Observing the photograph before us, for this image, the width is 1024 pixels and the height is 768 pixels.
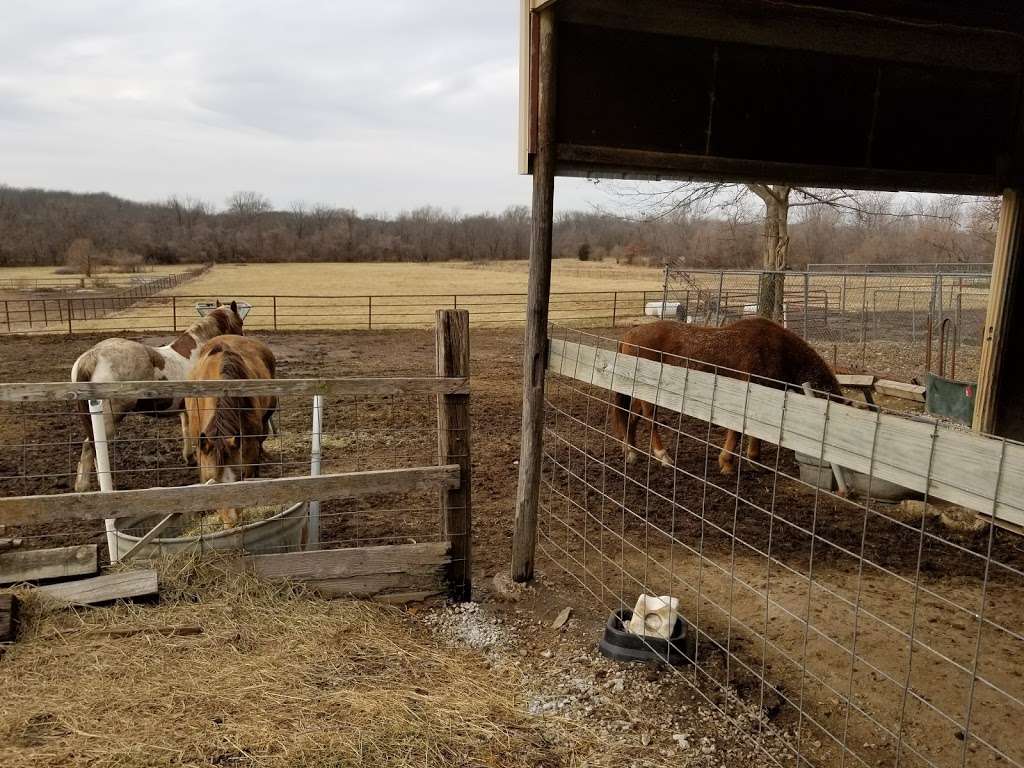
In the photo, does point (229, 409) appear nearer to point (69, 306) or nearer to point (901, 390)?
point (901, 390)

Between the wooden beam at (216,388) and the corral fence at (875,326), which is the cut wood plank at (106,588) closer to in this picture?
the wooden beam at (216,388)

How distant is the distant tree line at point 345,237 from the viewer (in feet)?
161

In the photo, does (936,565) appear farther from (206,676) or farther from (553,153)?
(206,676)

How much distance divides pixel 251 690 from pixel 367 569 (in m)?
1.02

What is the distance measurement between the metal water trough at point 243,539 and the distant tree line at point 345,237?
1350 inches

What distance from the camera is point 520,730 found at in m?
2.75

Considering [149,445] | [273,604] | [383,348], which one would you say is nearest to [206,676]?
[273,604]

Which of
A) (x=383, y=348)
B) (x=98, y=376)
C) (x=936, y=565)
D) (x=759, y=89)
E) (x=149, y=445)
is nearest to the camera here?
(x=759, y=89)

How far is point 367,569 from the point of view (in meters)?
3.82

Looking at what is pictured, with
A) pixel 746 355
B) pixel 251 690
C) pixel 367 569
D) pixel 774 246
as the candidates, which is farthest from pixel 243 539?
pixel 774 246

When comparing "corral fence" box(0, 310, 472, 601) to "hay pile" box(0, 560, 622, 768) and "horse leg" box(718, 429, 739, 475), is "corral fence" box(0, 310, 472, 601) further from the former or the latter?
"horse leg" box(718, 429, 739, 475)

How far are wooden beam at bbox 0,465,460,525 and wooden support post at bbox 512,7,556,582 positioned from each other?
457 millimetres

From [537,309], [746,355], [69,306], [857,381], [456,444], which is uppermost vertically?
[537,309]

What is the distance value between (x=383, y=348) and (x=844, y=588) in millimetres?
14489
